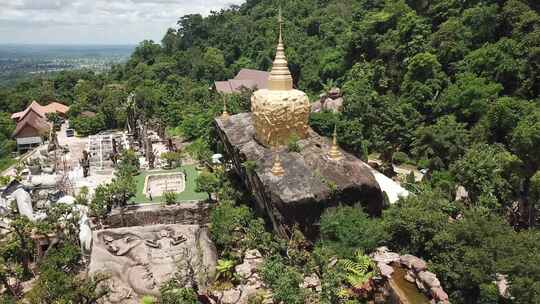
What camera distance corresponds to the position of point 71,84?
209ft

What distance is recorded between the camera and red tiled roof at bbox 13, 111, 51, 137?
1545 inches

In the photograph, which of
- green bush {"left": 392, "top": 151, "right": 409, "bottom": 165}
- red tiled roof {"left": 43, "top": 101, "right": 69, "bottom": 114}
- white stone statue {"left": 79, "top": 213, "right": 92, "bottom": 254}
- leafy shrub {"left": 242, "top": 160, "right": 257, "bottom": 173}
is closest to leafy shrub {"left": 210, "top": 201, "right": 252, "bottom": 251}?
leafy shrub {"left": 242, "top": 160, "right": 257, "bottom": 173}

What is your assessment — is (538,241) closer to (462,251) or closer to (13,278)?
(462,251)

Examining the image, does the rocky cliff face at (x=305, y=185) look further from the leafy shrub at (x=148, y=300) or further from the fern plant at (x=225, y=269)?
the leafy shrub at (x=148, y=300)

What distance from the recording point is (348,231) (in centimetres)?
1541

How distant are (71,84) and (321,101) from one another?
145 ft

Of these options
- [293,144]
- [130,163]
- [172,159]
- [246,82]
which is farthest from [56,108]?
[293,144]

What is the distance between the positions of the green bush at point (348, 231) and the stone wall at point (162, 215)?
8.15m

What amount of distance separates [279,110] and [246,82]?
102ft

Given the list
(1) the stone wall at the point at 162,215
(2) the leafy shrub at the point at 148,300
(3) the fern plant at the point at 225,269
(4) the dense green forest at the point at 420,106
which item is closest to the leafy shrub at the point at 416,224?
(4) the dense green forest at the point at 420,106

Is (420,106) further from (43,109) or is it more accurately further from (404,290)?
(43,109)

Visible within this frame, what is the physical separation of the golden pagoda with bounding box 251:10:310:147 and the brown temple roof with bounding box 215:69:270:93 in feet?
87.2

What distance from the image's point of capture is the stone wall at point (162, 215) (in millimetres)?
20953

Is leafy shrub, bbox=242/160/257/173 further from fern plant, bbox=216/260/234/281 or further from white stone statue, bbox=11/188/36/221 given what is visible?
white stone statue, bbox=11/188/36/221
